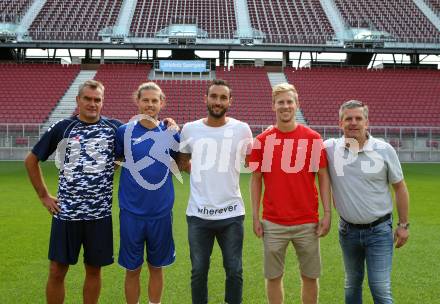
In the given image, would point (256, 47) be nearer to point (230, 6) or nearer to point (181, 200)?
point (230, 6)

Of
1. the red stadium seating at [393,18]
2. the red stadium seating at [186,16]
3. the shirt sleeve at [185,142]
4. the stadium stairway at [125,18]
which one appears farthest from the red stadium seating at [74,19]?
the shirt sleeve at [185,142]

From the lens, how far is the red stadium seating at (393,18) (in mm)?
29438

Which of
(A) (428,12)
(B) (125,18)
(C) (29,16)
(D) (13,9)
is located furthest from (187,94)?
(A) (428,12)

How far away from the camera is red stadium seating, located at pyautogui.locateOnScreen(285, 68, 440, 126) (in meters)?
22.5

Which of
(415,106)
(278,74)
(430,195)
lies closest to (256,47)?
(278,74)

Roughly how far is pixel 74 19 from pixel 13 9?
4.74 meters

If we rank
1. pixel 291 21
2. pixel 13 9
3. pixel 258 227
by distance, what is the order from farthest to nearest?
1. pixel 13 9
2. pixel 291 21
3. pixel 258 227

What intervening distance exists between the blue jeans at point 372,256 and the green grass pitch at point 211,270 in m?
0.88

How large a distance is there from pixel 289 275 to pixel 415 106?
2165 cm

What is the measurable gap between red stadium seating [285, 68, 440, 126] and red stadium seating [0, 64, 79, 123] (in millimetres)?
13641

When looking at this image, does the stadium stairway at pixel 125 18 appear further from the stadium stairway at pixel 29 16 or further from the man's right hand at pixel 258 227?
the man's right hand at pixel 258 227

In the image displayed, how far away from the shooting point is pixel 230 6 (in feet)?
108

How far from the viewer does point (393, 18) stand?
3145cm

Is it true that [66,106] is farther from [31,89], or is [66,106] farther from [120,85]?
[120,85]
